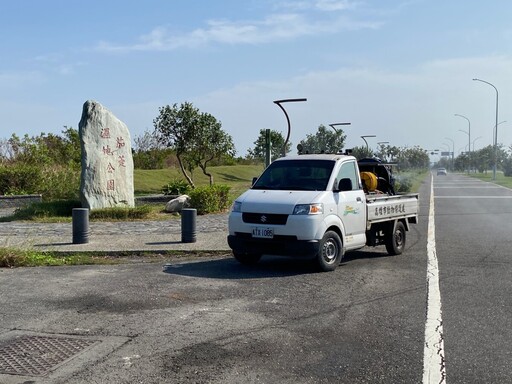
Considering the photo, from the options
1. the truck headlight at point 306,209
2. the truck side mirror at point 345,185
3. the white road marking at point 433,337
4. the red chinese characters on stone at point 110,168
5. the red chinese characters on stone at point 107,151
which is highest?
the red chinese characters on stone at point 107,151

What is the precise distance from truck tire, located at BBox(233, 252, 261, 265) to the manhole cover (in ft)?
14.6

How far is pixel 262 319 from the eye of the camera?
6.63 metres

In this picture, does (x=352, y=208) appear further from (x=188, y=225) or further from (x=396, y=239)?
(x=188, y=225)

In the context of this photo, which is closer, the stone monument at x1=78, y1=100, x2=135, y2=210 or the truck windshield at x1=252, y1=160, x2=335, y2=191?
the truck windshield at x1=252, y1=160, x2=335, y2=191

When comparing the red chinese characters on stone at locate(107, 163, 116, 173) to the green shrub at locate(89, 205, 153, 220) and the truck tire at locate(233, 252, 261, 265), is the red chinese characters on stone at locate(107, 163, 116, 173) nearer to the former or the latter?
the green shrub at locate(89, 205, 153, 220)

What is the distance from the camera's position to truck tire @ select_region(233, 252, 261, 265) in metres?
10.1

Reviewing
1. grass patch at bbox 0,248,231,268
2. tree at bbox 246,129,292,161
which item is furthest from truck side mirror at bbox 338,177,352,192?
tree at bbox 246,129,292,161

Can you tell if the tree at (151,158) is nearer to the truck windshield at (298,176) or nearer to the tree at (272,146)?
the tree at (272,146)

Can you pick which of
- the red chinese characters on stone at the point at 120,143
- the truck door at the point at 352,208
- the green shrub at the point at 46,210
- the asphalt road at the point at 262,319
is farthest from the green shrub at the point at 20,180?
the truck door at the point at 352,208

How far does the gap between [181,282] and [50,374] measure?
3.77 meters

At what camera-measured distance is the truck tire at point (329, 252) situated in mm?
9367

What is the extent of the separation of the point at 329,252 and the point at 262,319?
3.23 m

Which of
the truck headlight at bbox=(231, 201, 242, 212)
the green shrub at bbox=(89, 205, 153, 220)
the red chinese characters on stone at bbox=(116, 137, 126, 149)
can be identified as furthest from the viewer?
the red chinese characters on stone at bbox=(116, 137, 126, 149)

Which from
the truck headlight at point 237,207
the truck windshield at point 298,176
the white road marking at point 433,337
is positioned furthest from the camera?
the truck windshield at point 298,176
